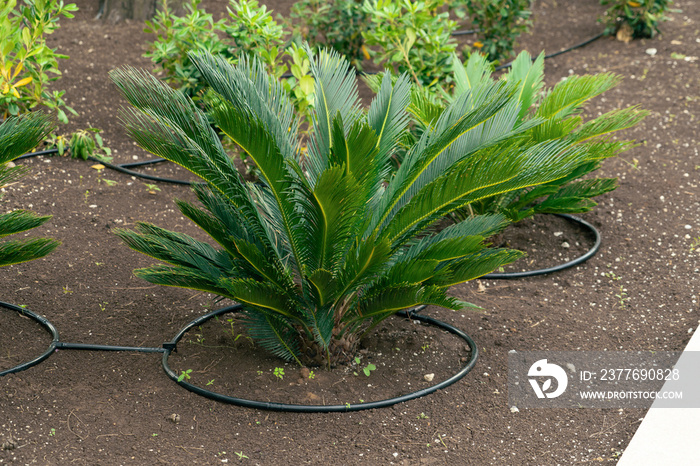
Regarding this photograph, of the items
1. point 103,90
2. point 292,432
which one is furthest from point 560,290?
point 103,90

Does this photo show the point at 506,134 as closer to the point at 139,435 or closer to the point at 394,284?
the point at 394,284

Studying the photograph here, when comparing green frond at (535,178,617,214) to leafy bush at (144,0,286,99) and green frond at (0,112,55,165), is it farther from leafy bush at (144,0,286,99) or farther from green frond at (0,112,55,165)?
green frond at (0,112,55,165)

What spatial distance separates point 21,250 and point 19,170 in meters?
0.38

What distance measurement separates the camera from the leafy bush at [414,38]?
5273 mm

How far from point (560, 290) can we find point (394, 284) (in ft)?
5.45

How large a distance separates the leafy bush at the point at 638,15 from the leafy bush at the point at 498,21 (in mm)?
1204

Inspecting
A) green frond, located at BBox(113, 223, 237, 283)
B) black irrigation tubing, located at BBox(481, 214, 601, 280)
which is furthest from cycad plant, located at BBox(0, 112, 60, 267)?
black irrigation tubing, located at BBox(481, 214, 601, 280)

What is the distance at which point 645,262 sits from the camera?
14.8 feet

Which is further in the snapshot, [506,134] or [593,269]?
[593,269]

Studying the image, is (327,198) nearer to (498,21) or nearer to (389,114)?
(389,114)

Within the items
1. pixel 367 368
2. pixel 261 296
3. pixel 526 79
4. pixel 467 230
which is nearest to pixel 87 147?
pixel 261 296

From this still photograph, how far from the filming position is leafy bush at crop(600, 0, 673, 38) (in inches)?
283

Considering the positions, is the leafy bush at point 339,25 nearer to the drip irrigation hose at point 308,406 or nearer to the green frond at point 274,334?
the green frond at point 274,334

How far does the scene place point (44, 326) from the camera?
366 centimetres
